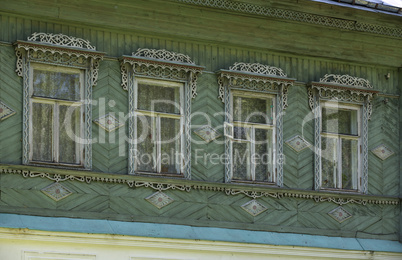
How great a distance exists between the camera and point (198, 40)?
53.3ft

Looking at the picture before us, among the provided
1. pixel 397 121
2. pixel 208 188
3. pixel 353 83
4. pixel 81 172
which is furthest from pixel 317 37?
pixel 81 172

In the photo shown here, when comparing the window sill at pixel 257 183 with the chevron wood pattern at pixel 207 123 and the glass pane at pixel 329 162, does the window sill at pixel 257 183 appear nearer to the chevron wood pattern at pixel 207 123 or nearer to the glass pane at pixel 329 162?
the chevron wood pattern at pixel 207 123

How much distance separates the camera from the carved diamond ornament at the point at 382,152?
57.1ft

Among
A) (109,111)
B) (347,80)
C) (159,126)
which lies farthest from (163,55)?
(347,80)

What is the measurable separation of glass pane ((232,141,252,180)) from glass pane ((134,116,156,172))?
142cm

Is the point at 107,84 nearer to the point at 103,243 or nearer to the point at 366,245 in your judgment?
the point at 103,243

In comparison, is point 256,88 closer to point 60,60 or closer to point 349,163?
point 349,163

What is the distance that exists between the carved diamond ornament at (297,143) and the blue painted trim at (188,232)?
1.43 metres

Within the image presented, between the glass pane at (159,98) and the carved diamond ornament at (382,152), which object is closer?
the glass pane at (159,98)

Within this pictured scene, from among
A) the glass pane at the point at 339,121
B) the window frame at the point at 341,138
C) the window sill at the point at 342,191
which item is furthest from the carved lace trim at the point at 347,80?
the window sill at the point at 342,191

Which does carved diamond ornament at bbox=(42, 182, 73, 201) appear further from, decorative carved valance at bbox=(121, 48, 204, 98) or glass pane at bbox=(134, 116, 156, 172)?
decorative carved valance at bbox=(121, 48, 204, 98)

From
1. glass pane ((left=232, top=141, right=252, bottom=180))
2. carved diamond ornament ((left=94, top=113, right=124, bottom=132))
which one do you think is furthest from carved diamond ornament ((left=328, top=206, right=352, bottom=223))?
carved diamond ornament ((left=94, top=113, right=124, bottom=132))

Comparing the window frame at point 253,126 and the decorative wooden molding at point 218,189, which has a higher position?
the window frame at point 253,126

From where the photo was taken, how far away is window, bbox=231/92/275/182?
54.0ft
